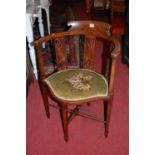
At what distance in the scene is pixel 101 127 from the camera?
6.32 feet

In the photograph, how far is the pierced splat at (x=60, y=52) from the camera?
1823mm

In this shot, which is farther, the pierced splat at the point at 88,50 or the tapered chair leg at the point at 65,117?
the pierced splat at the point at 88,50

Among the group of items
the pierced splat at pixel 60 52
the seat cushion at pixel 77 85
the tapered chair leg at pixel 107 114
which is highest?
the pierced splat at pixel 60 52

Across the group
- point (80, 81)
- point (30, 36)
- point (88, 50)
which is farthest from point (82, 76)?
point (30, 36)

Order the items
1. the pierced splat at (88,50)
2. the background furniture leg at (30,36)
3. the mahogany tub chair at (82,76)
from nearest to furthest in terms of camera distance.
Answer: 1. the mahogany tub chair at (82,76)
2. the pierced splat at (88,50)
3. the background furniture leg at (30,36)

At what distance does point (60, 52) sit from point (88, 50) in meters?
0.23

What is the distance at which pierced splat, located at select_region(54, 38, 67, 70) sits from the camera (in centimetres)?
182

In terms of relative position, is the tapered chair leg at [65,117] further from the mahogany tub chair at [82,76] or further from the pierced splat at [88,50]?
the pierced splat at [88,50]

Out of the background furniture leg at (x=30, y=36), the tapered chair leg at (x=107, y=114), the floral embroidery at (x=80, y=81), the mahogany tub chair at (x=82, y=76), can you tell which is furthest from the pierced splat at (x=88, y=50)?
the background furniture leg at (x=30, y=36)

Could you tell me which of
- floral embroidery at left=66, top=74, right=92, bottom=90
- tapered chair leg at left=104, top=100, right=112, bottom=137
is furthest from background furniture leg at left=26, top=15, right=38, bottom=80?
tapered chair leg at left=104, top=100, right=112, bottom=137

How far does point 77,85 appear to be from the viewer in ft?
5.44

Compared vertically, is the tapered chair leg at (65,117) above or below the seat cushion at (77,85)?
below

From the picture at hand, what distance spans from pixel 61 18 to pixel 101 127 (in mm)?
2566

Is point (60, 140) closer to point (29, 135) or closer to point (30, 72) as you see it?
point (29, 135)
